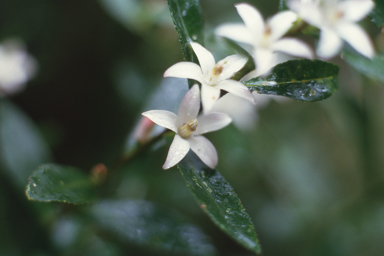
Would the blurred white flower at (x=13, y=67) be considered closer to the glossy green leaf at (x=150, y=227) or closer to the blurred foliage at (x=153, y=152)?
the blurred foliage at (x=153, y=152)

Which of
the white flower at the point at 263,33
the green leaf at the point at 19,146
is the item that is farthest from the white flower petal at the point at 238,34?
the green leaf at the point at 19,146

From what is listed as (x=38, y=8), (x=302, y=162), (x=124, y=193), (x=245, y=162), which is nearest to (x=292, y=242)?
(x=302, y=162)

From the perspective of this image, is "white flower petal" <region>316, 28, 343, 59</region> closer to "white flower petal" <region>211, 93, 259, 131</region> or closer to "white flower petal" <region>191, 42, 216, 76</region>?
"white flower petal" <region>191, 42, 216, 76</region>

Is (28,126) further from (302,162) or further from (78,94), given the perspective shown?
(302,162)

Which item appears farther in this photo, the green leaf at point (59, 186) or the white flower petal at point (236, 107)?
the white flower petal at point (236, 107)

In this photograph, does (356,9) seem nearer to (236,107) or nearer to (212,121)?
(212,121)

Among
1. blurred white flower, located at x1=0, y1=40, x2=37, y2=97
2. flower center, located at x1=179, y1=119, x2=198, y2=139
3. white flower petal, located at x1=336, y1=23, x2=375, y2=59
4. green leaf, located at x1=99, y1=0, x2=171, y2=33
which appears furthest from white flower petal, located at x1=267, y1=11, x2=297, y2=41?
blurred white flower, located at x1=0, y1=40, x2=37, y2=97
